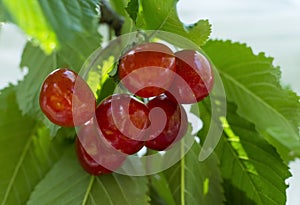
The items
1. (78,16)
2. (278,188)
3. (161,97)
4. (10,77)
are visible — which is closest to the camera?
(78,16)

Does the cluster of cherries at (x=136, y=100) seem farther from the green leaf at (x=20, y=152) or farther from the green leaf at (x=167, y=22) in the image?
the green leaf at (x=20, y=152)

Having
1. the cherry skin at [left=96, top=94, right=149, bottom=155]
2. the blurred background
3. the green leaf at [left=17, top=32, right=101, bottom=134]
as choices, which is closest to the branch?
the green leaf at [left=17, top=32, right=101, bottom=134]

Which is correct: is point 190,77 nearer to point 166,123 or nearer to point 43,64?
point 166,123

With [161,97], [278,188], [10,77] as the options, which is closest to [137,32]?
[161,97]

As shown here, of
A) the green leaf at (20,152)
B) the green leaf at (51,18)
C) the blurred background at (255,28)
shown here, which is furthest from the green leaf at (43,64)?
the blurred background at (255,28)

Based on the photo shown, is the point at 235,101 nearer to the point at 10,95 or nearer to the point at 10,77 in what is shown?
the point at 10,95

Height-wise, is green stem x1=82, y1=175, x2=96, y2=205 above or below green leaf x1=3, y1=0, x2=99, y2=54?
below

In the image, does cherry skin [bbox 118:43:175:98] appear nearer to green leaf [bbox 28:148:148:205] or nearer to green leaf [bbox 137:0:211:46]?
green leaf [bbox 137:0:211:46]
